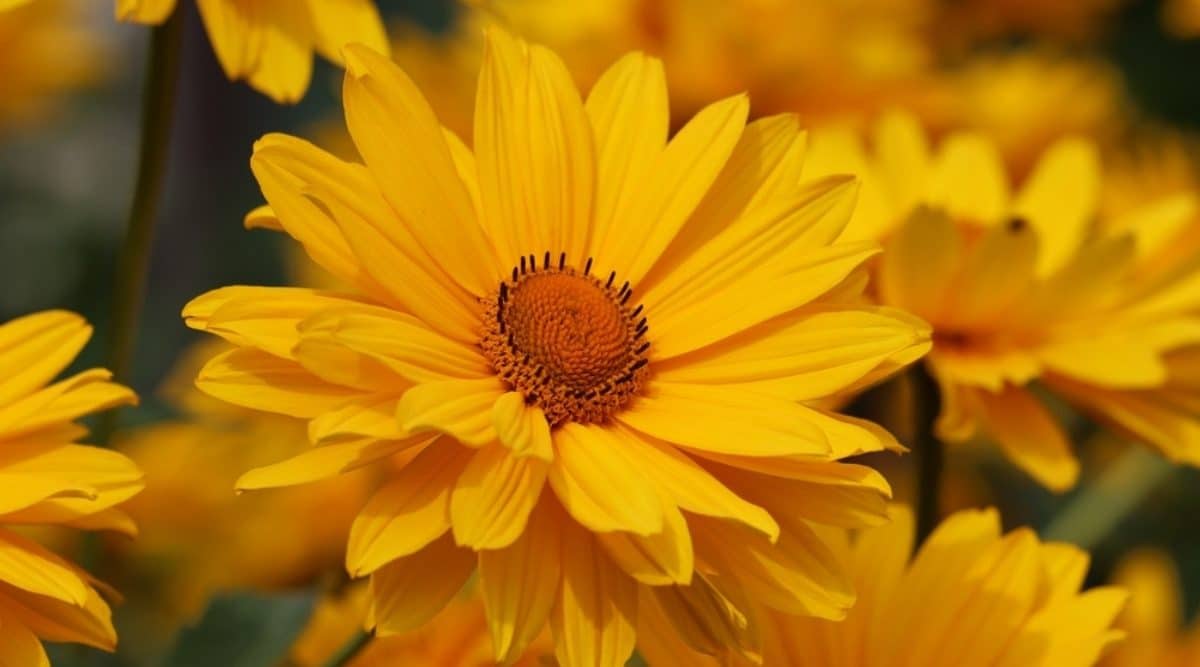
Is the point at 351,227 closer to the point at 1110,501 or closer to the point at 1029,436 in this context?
the point at 1029,436

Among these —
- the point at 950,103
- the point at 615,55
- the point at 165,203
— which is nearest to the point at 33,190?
the point at 165,203

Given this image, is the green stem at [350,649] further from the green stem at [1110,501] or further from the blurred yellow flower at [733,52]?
the blurred yellow flower at [733,52]

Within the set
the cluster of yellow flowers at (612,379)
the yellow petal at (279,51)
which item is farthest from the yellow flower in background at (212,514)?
the yellow petal at (279,51)

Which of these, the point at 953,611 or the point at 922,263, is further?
the point at 922,263

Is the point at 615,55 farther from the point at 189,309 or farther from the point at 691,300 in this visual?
the point at 189,309

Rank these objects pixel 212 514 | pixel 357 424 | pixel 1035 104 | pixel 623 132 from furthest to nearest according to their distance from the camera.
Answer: pixel 1035 104 → pixel 212 514 → pixel 623 132 → pixel 357 424

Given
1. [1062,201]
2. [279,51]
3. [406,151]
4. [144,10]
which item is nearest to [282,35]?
[279,51]
